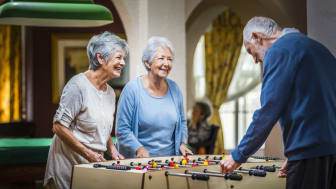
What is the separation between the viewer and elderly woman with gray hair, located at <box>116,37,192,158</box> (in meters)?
3.62

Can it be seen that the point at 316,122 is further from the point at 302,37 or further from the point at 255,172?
the point at 255,172

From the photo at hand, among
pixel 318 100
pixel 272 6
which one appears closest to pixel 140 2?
pixel 272 6

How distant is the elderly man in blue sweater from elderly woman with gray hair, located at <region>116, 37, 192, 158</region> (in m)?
1.19

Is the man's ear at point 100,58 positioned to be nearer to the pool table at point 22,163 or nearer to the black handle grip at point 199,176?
the black handle grip at point 199,176

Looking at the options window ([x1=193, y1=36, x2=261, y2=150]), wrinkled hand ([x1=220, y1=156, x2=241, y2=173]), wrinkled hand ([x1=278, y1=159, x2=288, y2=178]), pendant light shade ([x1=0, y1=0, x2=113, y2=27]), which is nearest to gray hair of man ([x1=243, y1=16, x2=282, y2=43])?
wrinkled hand ([x1=220, y1=156, x2=241, y2=173])

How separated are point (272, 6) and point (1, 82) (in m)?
5.08

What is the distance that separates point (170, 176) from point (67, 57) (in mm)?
6382

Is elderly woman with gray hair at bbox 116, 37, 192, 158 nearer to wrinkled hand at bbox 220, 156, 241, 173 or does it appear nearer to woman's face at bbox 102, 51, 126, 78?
woman's face at bbox 102, 51, 126, 78

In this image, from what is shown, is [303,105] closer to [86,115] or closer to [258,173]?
[258,173]

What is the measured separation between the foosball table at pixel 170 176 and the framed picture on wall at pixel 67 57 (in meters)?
5.85

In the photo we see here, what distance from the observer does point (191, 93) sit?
10.4m

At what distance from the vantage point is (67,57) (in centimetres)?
896

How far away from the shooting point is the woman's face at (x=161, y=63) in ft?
12.1

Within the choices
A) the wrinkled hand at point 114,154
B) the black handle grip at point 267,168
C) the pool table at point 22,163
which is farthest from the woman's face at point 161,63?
the pool table at point 22,163
